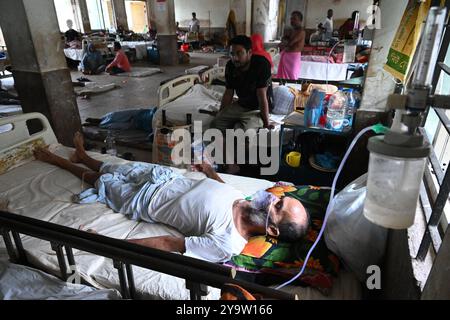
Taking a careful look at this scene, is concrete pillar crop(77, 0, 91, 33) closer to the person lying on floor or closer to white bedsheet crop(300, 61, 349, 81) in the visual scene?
white bedsheet crop(300, 61, 349, 81)

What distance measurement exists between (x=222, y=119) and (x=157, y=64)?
898cm

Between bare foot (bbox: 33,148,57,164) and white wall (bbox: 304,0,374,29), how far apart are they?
14.4m

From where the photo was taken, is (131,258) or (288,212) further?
(288,212)

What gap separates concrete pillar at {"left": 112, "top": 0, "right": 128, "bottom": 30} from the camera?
15805mm

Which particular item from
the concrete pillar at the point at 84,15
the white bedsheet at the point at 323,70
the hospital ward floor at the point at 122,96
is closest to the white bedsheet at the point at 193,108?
the hospital ward floor at the point at 122,96

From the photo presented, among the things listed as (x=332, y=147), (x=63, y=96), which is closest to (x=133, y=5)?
(x=63, y=96)

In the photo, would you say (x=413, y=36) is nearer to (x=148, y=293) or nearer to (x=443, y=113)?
(x=443, y=113)

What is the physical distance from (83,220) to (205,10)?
17.5 metres

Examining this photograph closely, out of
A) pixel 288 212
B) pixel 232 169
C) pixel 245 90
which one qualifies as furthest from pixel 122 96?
pixel 288 212

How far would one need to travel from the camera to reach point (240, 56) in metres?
3.25

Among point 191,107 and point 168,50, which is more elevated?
point 168,50

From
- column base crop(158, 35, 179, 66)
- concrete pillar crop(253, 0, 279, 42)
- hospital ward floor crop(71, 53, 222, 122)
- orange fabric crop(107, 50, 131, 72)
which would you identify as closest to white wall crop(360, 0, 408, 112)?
hospital ward floor crop(71, 53, 222, 122)

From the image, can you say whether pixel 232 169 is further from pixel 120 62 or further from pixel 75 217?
pixel 120 62
